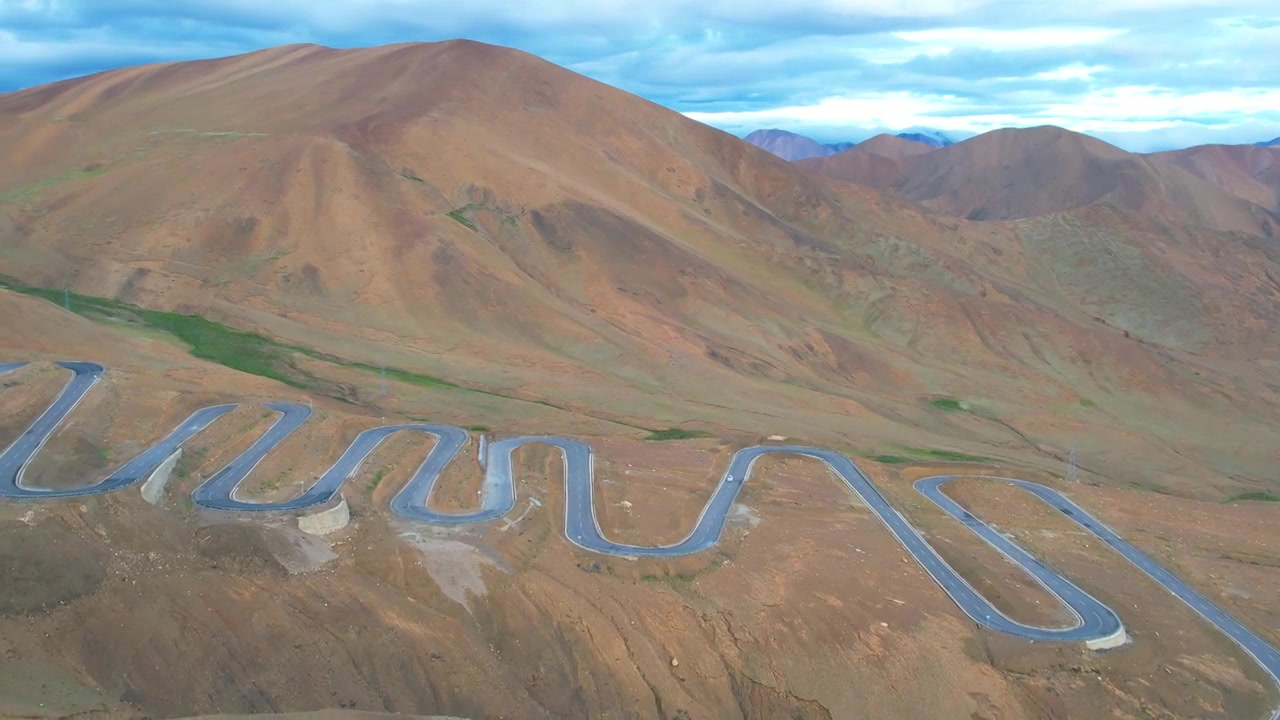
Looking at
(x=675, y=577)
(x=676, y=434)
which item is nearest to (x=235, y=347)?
(x=676, y=434)

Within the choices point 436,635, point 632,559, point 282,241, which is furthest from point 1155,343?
point 436,635

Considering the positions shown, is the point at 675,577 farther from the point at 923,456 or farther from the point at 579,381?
the point at 579,381

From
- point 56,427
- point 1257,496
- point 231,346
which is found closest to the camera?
point 56,427

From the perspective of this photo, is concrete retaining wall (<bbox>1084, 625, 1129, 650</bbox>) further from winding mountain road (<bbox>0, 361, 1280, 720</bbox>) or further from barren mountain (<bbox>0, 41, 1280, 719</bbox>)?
barren mountain (<bbox>0, 41, 1280, 719</bbox>)

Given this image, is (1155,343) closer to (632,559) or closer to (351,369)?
(351,369)

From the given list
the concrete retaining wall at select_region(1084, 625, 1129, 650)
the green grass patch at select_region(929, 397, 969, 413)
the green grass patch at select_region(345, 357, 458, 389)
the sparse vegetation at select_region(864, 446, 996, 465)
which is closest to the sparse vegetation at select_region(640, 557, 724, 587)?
the concrete retaining wall at select_region(1084, 625, 1129, 650)

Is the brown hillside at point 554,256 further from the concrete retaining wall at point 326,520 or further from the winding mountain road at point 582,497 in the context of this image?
the concrete retaining wall at point 326,520

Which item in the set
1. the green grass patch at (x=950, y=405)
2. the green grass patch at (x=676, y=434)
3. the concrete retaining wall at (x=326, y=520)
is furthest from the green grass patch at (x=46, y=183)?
the green grass patch at (x=950, y=405)
